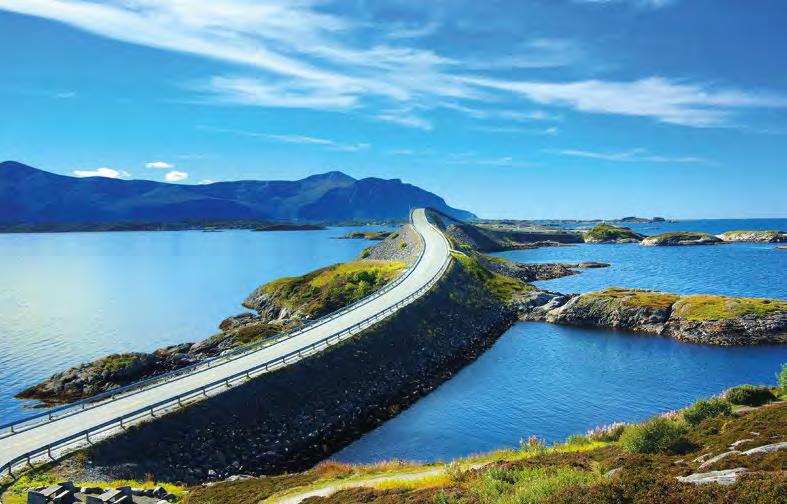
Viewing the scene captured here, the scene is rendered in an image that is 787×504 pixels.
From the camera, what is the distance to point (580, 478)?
15.7m

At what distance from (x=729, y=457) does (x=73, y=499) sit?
2319 centimetres

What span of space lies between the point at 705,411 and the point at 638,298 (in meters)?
53.2

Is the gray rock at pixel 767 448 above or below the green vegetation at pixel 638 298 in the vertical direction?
above

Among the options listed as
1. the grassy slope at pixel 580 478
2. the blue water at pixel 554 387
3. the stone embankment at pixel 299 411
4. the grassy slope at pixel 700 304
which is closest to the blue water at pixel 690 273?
the grassy slope at pixel 700 304

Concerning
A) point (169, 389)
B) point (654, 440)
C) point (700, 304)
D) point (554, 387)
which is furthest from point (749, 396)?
point (700, 304)

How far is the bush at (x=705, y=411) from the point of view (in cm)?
2420

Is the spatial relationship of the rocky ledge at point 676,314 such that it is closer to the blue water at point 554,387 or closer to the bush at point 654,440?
the blue water at point 554,387

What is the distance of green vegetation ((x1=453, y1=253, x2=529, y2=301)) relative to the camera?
88.8 metres

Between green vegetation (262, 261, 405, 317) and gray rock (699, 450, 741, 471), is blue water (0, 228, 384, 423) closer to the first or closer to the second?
green vegetation (262, 261, 405, 317)

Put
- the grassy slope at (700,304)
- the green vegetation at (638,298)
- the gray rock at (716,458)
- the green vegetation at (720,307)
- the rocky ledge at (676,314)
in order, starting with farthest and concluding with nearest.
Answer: the green vegetation at (638,298) → the grassy slope at (700,304) → the green vegetation at (720,307) → the rocky ledge at (676,314) → the gray rock at (716,458)

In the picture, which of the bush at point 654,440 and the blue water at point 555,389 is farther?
the blue water at point 555,389

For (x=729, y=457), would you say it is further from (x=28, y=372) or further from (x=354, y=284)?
(x=354, y=284)

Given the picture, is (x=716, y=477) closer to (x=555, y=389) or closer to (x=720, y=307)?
(x=555, y=389)

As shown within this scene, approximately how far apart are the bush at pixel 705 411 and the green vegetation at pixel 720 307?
45.4 meters
